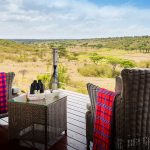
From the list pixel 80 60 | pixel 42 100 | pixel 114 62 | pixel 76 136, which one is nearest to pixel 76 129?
pixel 76 136

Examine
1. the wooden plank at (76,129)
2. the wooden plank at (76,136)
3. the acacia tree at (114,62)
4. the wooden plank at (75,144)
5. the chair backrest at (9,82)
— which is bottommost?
the wooden plank at (75,144)

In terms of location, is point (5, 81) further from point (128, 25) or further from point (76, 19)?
point (76, 19)

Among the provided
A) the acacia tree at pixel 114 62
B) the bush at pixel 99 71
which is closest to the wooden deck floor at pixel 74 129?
the bush at pixel 99 71

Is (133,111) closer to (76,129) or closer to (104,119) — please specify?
(104,119)

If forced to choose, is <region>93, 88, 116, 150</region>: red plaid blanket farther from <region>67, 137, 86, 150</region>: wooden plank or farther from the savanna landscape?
the savanna landscape

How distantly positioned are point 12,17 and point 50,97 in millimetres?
6959

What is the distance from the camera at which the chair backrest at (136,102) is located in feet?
7.15

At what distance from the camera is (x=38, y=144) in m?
3.05

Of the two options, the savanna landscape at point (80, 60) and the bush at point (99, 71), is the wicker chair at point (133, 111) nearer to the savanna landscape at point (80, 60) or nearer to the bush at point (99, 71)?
the savanna landscape at point (80, 60)

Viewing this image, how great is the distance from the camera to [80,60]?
14.8m

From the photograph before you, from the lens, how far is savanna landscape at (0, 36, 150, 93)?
400 inches

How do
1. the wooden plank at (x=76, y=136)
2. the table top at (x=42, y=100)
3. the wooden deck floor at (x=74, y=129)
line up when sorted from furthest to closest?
1. the wooden plank at (x=76, y=136)
2. the wooden deck floor at (x=74, y=129)
3. the table top at (x=42, y=100)

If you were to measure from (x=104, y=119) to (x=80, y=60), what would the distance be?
Answer: 40.8 feet

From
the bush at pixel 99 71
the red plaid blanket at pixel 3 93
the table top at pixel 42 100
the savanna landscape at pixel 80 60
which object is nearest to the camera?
the table top at pixel 42 100
